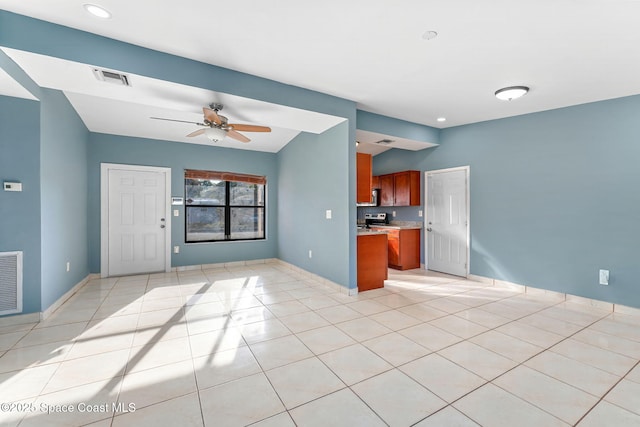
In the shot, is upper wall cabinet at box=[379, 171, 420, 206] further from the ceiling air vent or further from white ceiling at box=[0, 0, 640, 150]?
the ceiling air vent

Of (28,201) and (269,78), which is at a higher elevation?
(269,78)

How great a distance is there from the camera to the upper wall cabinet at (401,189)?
5.65 m

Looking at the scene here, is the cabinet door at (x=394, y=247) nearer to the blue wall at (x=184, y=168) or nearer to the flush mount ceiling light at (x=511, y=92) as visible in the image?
the blue wall at (x=184, y=168)

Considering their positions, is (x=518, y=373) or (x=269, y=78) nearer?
(x=518, y=373)

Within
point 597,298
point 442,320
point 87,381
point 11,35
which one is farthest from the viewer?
point 597,298

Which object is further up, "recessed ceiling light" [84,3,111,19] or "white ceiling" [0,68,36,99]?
"recessed ceiling light" [84,3,111,19]

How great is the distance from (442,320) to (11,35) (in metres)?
4.74

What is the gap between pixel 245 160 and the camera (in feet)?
19.9

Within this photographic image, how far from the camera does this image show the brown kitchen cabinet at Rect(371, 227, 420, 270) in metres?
5.53

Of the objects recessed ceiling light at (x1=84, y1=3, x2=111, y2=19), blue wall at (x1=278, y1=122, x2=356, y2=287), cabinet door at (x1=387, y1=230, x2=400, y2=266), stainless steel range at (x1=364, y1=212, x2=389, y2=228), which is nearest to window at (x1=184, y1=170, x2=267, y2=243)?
blue wall at (x1=278, y1=122, x2=356, y2=287)

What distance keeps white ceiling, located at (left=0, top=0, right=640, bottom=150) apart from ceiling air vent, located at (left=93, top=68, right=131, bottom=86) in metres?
0.32

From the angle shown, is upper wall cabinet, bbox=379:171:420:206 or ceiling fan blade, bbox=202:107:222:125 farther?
upper wall cabinet, bbox=379:171:420:206

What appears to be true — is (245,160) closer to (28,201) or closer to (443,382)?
(28,201)

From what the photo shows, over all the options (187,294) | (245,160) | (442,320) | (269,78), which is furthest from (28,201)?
(442,320)
